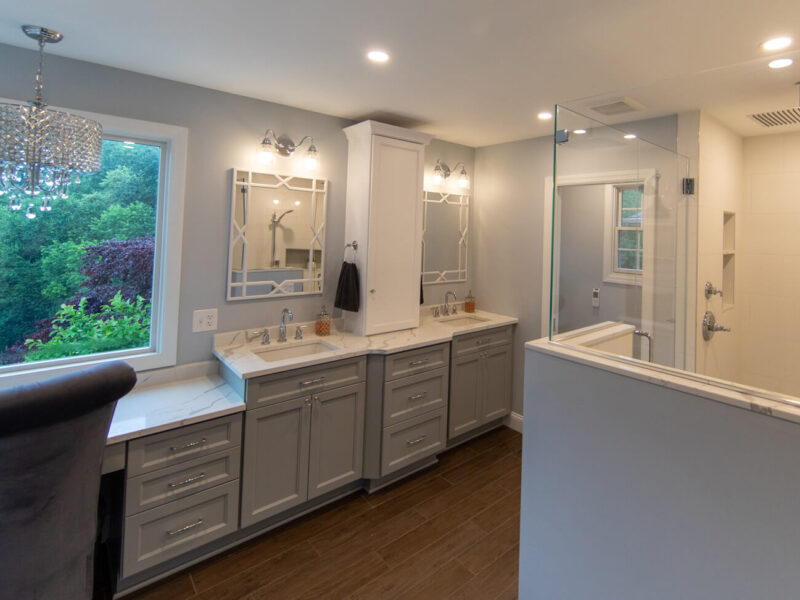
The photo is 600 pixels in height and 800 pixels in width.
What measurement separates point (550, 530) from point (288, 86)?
2452mm

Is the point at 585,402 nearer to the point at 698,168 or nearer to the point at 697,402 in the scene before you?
the point at 697,402

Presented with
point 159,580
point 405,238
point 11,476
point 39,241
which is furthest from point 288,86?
point 159,580

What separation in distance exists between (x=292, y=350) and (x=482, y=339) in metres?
1.44

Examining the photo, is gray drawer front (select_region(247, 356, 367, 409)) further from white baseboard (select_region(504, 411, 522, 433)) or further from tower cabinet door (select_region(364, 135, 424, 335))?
white baseboard (select_region(504, 411, 522, 433))

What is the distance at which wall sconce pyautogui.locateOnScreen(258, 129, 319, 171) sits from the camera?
253 centimetres

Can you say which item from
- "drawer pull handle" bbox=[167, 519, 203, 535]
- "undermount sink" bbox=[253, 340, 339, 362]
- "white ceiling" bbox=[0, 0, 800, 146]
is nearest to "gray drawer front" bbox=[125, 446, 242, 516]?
"drawer pull handle" bbox=[167, 519, 203, 535]

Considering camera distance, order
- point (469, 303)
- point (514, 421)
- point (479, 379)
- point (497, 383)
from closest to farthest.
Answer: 1. point (479, 379)
2. point (497, 383)
3. point (514, 421)
4. point (469, 303)

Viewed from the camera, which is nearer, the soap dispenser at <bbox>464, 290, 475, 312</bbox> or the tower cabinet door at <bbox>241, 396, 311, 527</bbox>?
the tower cabinet door at <bbox>241, 396, 311, 527</bbox>

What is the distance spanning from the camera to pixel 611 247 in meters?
2.36

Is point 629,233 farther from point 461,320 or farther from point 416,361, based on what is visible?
point 461,320

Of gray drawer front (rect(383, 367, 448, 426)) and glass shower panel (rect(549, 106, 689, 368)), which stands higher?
glass shower panel (rect(549, 106, 689, 368))

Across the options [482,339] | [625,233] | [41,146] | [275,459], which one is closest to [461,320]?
[482,339]

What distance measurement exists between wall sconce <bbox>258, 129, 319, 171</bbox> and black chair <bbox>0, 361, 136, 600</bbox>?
1.74m

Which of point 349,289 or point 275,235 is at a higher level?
point 275,235
